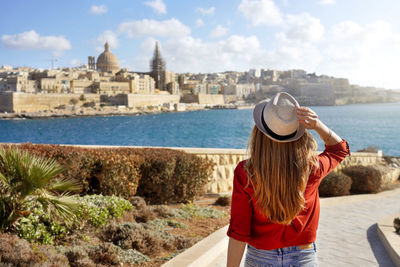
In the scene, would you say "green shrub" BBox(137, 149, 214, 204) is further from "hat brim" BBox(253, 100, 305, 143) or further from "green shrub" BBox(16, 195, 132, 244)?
"hat brim" BBox(253, 100, 305, 143)

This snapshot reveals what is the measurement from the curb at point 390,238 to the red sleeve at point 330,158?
2.61 metres

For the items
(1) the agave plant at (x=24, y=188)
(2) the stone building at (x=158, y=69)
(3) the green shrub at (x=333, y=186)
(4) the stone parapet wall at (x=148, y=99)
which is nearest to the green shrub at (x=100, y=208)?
Answer: (1) the agave plant at (x=24, y=188)

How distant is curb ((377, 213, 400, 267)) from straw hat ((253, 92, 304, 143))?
297cm

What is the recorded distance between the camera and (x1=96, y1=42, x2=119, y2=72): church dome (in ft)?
384

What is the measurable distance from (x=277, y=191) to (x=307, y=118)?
32cm

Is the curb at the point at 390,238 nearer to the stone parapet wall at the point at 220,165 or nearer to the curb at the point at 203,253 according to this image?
the curb at the point at 203,253

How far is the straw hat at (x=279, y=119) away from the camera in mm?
1526

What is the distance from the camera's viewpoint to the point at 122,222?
442 cm

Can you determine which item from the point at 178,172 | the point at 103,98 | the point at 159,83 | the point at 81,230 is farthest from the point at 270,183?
the point at 159,83

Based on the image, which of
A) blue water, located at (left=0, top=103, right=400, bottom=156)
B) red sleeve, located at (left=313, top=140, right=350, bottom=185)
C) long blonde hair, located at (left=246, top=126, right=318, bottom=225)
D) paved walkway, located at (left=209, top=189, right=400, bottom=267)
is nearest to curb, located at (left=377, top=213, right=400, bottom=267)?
paved walkway, located at (left=209, top=189, right=400, bottom=267)

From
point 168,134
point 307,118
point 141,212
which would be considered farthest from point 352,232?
point 168,134

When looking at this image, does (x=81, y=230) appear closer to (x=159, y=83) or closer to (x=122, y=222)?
(x=122, y=222)

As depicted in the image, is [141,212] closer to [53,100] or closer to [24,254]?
[24,254]

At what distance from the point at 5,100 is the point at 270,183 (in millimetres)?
77397
